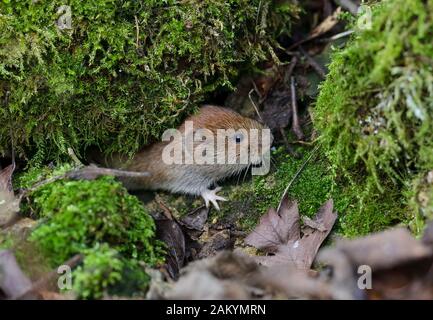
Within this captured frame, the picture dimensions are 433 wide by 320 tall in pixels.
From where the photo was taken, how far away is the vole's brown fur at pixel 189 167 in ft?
16.0

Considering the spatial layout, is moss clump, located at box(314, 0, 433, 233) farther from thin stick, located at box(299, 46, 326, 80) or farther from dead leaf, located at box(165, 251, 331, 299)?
thin stick, located at box(299, 46, 326, 80)

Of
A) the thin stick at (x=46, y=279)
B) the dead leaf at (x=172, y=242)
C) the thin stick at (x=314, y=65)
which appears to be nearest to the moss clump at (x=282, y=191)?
the dead leaf at (x=172, y=242)

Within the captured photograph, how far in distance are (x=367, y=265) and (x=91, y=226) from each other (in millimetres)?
1559

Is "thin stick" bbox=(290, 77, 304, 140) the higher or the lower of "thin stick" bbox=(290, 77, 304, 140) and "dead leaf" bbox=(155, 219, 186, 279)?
the higher

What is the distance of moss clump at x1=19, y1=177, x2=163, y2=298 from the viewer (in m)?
2.85

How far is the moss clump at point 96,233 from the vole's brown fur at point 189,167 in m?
1.41

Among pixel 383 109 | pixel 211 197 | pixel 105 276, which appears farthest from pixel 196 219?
pixel 383 109

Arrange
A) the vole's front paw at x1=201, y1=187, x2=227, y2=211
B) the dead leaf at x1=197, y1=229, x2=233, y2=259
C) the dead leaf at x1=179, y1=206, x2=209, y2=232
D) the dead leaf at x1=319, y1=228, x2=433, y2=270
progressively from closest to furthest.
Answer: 1. the dead leaf at x1=319, y1=228, x2=433, y2=270
2. the dead leaf at x1=197, y1=229, x2=233, y2=259
3. the dead leaf at x1=179, y1=206, x2=209, y2=232
4. the vole's front paw at x1=201, y1=187, x2=227, y2=211

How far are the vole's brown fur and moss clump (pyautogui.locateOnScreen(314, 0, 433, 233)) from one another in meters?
1.22

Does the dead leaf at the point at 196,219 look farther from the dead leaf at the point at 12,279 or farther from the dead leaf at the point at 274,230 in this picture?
the dead leaf at the point at 12,279

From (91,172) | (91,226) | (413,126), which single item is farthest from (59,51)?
(413,126)

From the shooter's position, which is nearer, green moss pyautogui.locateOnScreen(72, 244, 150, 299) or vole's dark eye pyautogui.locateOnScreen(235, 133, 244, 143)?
green moss pyautogui.locateOnScreen(72, 244, 150, 299)

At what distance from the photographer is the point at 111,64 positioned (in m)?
4.19

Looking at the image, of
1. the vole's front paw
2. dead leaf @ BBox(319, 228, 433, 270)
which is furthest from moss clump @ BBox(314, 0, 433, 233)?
the vole's front paw
